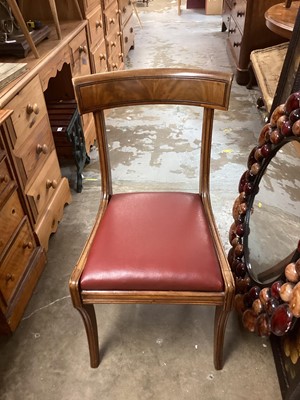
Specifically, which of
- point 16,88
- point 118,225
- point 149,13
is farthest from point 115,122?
point 149,13

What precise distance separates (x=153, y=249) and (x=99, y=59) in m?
1.84

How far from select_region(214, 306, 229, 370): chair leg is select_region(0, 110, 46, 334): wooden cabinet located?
758 mm

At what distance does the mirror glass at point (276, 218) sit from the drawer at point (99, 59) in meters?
1.49

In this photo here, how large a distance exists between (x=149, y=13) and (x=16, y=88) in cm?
542

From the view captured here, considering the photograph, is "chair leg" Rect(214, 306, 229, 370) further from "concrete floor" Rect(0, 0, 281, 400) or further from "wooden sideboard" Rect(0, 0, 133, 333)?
"wooden sideboard" Rect(0, 0, 133, 333)

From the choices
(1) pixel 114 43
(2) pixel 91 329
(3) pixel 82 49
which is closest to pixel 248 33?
(1) pixel 114 43

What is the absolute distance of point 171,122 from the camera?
2.78 metres

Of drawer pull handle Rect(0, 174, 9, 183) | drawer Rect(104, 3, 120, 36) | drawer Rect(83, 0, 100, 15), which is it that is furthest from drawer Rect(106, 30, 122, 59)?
drawer pull handle Rect(0, 174, 9, 183)

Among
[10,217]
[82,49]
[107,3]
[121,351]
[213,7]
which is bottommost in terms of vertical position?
[121,351]

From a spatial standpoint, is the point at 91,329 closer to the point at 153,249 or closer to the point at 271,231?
the point at 153,249

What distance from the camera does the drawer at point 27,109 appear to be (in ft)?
4.27

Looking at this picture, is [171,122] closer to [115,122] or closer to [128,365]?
[115,122]

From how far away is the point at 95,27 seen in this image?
2.31 m

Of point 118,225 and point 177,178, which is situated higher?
point 118,225
